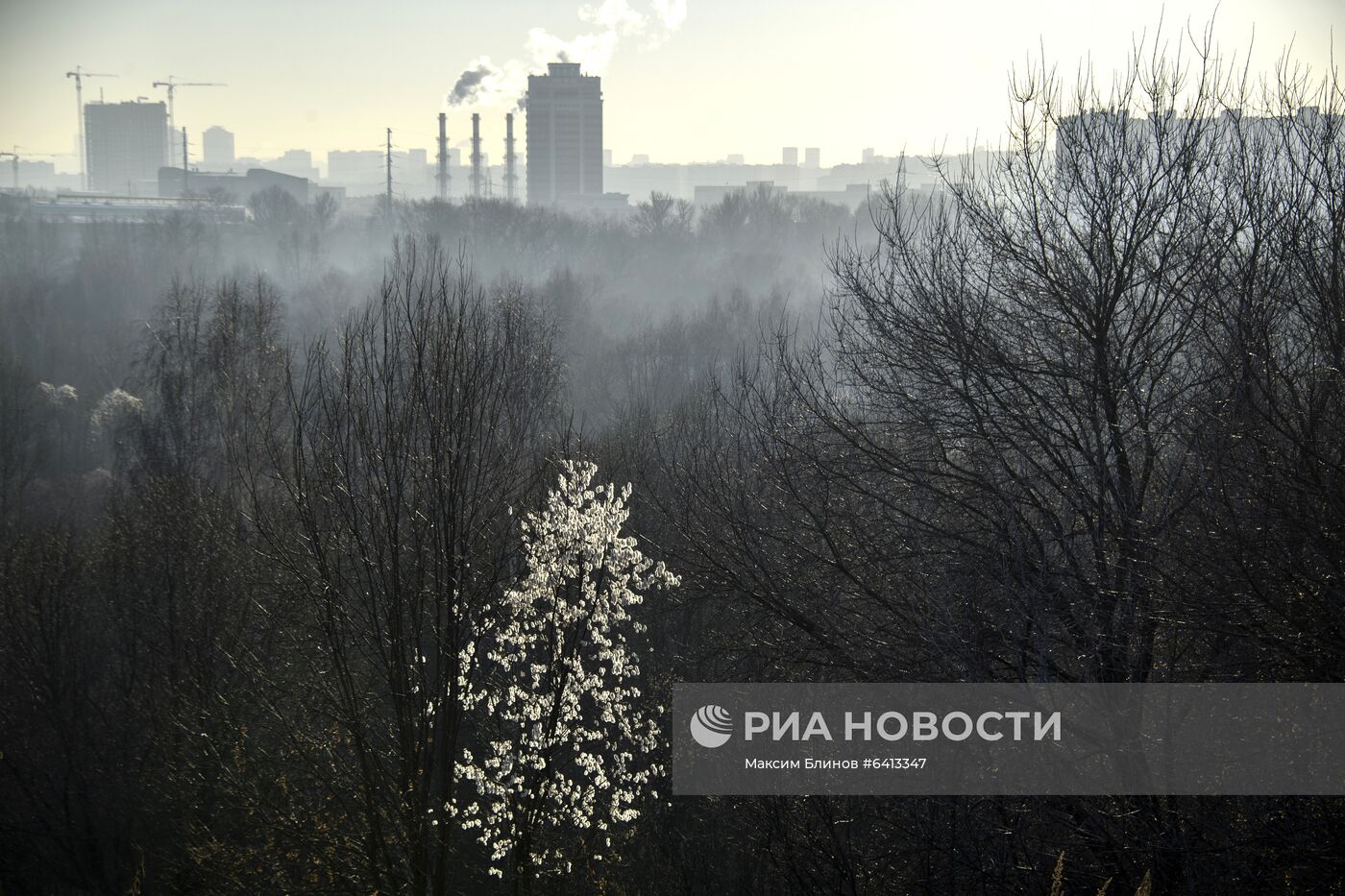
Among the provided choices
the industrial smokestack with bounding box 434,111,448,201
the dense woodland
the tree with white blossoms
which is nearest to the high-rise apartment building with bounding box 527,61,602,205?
the industrial smokestack with bounding box 434,111,448,201

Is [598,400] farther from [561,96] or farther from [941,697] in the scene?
[561,96]

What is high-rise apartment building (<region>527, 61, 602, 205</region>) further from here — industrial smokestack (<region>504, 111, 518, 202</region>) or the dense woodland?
the dense woodland

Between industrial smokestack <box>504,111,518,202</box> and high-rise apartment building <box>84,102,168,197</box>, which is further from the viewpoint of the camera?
high-rise apartment building <box>84,102,168,197</box>

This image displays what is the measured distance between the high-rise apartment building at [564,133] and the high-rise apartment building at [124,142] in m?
46.1

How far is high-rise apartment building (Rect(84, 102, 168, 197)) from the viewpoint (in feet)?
417

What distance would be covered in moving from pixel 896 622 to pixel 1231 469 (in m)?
2.19

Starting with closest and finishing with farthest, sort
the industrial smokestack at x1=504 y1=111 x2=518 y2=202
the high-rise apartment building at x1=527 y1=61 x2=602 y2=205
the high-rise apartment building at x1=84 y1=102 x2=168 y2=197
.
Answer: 1. the industrial smokestack at x1=504 y1=111 x2=518 y2=202
2. the high-rise apartment building at x1=527 y1=61 x2=602 y2=205
3. the high-rise apartment building at x1=84 y1=102 x2=168 y2=197

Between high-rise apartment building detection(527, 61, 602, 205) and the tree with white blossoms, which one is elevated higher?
high-rise apartment building detection(527, 61, 602, 205)

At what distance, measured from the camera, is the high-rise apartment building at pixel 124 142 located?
127000 millimetres

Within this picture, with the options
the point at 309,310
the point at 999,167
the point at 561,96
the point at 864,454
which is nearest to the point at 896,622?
the point at 864,454

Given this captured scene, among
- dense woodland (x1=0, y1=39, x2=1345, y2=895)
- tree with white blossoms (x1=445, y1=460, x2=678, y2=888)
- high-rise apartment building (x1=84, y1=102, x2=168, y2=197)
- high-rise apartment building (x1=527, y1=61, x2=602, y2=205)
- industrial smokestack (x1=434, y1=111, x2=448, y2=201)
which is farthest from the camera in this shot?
high-rise apartment building (x1=84, y1=102, x2=168, y2=197)

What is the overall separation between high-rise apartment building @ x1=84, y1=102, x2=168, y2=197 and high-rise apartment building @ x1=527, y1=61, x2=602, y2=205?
46139 millimetres

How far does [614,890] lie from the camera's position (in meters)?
8.61

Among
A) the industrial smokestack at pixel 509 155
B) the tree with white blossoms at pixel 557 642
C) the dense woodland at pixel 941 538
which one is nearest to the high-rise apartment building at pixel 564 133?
the industrial smokestack at pixel 509 155
